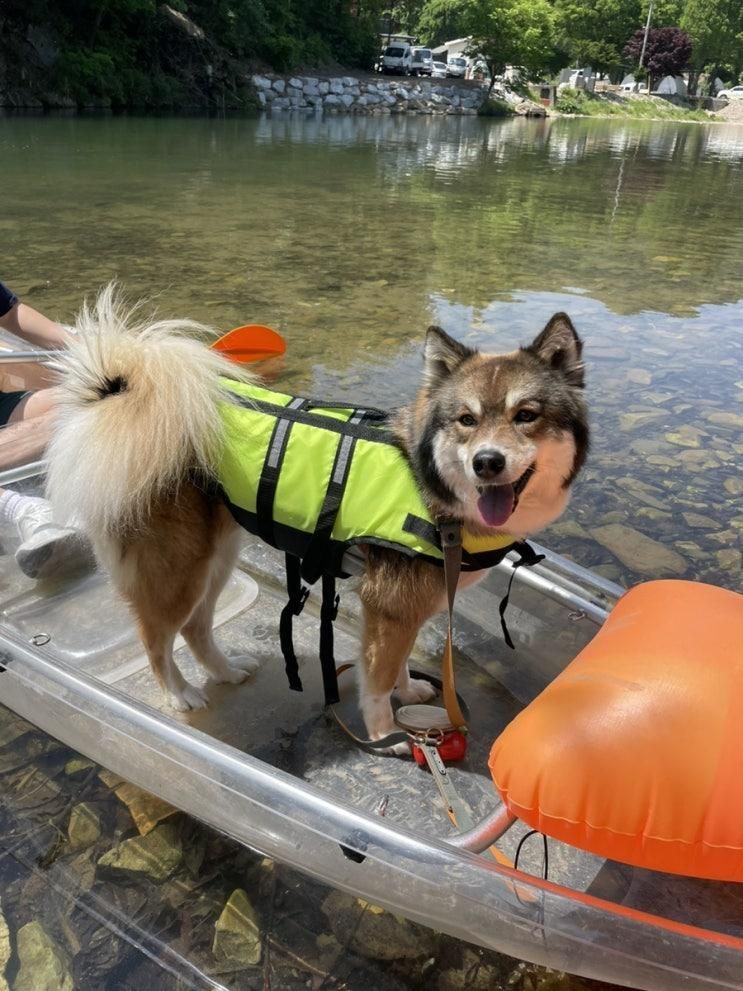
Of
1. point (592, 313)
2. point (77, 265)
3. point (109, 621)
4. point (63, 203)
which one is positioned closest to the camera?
point (109, 621)

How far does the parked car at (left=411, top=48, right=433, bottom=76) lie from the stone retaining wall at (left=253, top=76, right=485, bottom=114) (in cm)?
374

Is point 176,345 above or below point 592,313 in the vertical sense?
above

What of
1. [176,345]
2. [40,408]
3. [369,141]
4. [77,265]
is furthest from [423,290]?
[369,141]

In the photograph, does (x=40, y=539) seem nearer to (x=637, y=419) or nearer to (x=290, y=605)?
(x=290, y=605)

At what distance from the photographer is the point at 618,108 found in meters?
72.3

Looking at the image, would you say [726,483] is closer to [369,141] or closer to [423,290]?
[423,290]

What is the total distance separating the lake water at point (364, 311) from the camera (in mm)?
2355

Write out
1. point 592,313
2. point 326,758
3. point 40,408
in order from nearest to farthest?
1. point 326,758
2. point 40,408
3. point 592,313

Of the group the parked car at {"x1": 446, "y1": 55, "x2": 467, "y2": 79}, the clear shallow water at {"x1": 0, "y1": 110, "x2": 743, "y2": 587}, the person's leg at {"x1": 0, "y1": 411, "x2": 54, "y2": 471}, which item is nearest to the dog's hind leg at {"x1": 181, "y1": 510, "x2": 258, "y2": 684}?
the person's leg at {"x1": 0, "y1": 411, "x2": 54, "y2": 471}

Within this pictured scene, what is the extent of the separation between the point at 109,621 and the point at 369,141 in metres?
32.0

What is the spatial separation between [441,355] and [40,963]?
2.33 meters

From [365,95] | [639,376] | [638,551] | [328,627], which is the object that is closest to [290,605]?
[328,627]

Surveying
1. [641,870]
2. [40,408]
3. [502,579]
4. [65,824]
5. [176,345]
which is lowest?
[65,824]

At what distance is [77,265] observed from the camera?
A: 10078 mm
